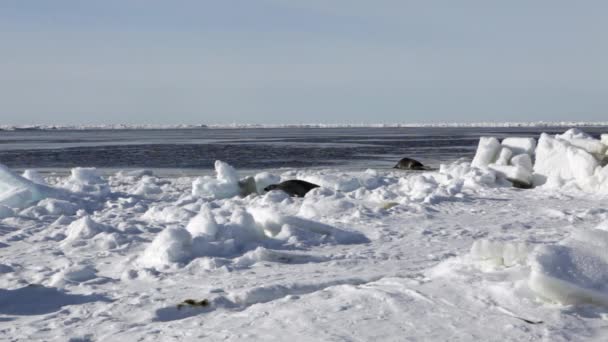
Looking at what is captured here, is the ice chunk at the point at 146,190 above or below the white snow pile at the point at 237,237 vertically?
below

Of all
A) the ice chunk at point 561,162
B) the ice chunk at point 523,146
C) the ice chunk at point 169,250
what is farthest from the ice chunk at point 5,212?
the ice chunk at point 523,146

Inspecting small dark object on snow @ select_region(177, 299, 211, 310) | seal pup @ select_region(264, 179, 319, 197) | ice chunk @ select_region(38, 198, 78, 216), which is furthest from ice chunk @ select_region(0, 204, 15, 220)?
small dark object on snow @ select_region(177, 299, 211, 310)

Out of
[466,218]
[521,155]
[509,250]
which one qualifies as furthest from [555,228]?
[521,155]

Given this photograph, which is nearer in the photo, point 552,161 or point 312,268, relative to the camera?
point 312,268

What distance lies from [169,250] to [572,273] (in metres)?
3.42

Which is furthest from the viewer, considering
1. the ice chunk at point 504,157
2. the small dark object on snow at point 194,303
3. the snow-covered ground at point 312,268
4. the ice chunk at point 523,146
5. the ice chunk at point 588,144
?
the ice chunk at point 523,146

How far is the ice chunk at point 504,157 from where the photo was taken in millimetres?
14156

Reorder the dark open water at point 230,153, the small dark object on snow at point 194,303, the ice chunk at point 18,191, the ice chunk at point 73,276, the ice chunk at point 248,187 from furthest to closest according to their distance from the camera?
the dark open water at point 230,153 < the ice chunk at point 248,187 < the ice chunk at point 18,191 < the ice chunk at point 73,276 < the small dark object on snow at point 194,303

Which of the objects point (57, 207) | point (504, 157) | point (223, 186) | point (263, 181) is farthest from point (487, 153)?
point (57, 207)

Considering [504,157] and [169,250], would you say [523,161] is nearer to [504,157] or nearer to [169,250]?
[504,157]

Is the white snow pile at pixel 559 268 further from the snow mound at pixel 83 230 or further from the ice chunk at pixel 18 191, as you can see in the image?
the ice chunk at pixel 18 191

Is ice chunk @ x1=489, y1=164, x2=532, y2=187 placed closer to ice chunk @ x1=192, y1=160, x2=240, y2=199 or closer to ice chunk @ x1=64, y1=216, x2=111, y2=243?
ice chunk @ x1=192, y1=160, x2=240, y2=199

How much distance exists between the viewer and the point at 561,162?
496 inches

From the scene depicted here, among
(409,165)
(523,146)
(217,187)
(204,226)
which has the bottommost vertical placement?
(409,165)
